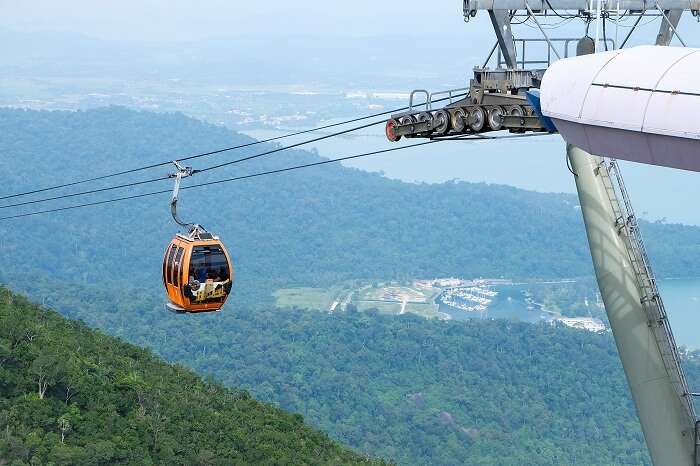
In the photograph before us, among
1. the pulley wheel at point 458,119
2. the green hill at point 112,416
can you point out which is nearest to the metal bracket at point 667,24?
the pulley wheel at point 458,119

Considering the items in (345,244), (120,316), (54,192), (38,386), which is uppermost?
(54,192)

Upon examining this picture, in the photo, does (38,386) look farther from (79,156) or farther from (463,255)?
(79,156)

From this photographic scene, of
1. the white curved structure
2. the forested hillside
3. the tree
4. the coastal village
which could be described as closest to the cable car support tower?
the white curved structure

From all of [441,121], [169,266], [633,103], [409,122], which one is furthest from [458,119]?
[169,266]

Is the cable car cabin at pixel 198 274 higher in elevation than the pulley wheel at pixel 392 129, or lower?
lower

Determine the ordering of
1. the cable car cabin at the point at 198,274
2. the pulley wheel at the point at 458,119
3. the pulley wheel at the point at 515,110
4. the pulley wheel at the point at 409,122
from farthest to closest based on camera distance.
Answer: the cable car cabin at the point at 198,274
the pulley wheel at the point at 409,122
the pulley wheel at the point at 458,119
the pulley wheel at the point at 515,110

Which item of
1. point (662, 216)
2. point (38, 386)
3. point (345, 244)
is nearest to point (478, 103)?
point (38, 386)

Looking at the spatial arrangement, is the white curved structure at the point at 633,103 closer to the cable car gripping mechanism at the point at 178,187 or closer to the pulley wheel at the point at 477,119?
the pulley wheel at the point at 477,119
